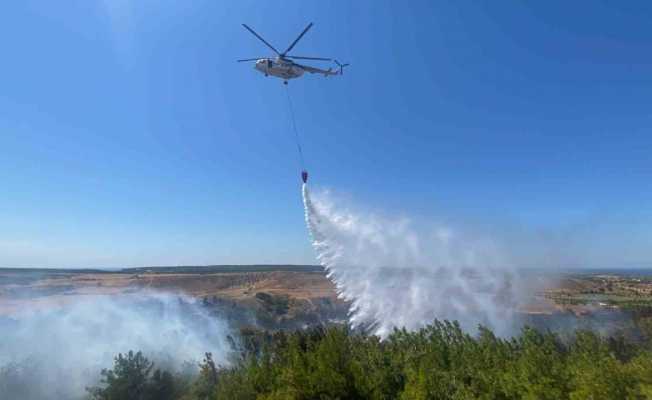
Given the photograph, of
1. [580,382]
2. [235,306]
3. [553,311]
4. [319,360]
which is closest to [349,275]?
[319,360]

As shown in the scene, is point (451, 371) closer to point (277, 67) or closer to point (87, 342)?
point (277, 67)

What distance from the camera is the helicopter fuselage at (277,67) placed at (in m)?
44.1

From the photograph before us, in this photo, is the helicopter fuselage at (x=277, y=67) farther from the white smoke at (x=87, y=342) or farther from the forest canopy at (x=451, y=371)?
the white smoke at (x=87, y=342)

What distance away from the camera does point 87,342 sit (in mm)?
74938

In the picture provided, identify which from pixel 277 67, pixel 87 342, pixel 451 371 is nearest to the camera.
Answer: pixel 451 371

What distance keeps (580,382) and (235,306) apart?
360ft

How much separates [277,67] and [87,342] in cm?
6267

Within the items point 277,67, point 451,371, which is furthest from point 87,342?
point 451,371

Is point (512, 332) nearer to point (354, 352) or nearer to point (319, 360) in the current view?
point (354, 352)

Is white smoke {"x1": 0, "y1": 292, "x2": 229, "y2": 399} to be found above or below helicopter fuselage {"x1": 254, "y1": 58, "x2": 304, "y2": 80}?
below

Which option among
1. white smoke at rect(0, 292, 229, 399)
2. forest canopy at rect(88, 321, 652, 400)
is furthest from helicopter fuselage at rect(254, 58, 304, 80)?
white smoke at rect(0, 292, 229, 399)

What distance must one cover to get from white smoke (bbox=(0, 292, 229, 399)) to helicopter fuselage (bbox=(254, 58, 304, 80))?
151ft

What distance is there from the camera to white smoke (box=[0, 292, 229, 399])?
57906 millimetres

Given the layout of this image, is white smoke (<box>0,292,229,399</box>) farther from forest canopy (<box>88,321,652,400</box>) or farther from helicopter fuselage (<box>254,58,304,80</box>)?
helicopter fuselage (<box>254,58,304,80</box>)
